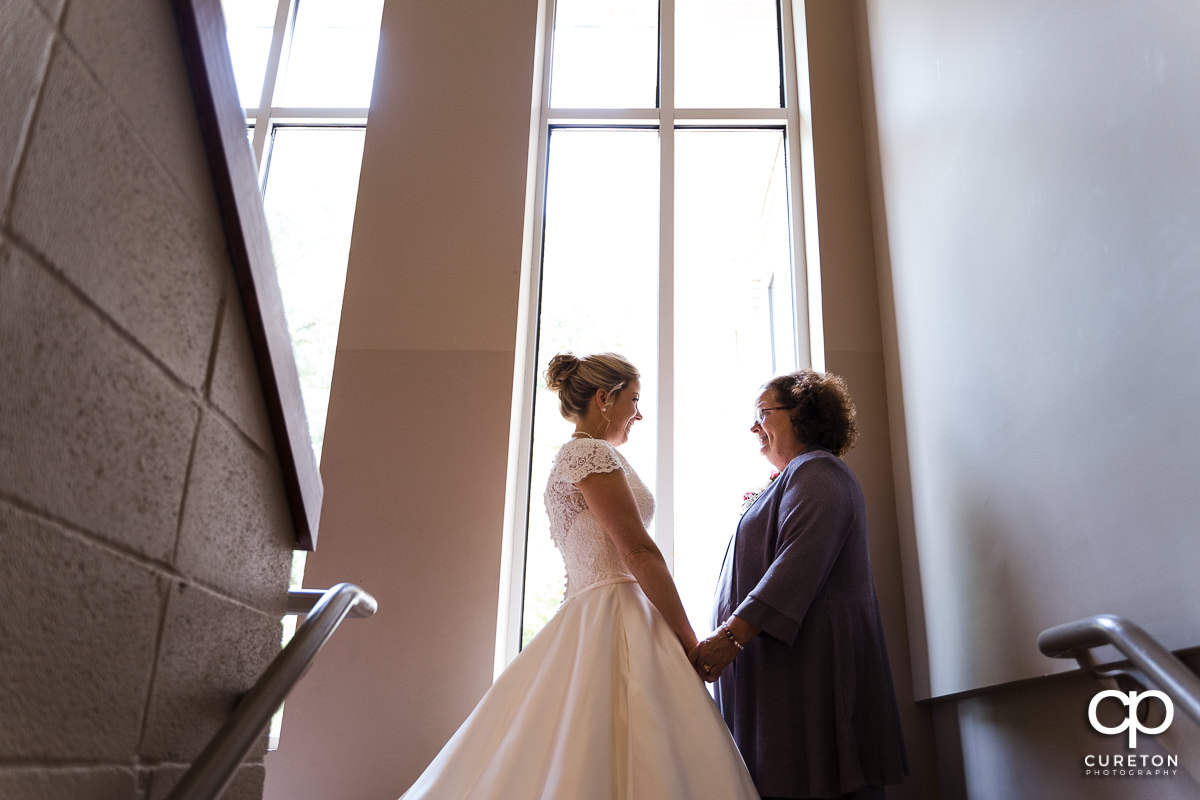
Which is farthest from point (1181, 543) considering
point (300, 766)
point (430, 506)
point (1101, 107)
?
point (300, 766)

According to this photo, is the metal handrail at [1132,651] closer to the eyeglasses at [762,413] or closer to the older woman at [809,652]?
the older woman at [809,652]

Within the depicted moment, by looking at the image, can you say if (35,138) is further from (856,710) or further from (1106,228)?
(856,710)

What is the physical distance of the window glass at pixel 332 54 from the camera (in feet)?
15.5

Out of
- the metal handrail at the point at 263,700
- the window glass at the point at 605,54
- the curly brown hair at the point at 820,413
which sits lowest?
the metal handrail at the point at 263,700

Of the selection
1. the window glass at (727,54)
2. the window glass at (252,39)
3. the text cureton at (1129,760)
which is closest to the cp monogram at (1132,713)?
the text cureton at (1129,760)

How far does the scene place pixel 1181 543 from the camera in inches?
61.1

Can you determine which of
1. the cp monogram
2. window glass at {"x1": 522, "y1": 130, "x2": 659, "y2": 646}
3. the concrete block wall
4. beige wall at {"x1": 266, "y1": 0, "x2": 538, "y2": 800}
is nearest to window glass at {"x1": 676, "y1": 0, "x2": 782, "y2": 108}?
window glass at {"x1": 522, "y1": 130, "x2": 659, "y2": 646}

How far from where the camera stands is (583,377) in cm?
301

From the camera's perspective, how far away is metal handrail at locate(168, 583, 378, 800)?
3.70 ft

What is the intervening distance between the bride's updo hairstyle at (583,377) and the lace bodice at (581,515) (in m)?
0.22

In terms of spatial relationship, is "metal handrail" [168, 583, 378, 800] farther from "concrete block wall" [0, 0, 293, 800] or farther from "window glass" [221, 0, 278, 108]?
"window glass" [221, 0, 278, 108]

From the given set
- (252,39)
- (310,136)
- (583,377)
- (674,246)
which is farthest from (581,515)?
(252,39)

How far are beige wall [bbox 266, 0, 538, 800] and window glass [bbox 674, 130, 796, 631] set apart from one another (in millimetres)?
798

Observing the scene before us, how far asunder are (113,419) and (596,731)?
4.49 feet
